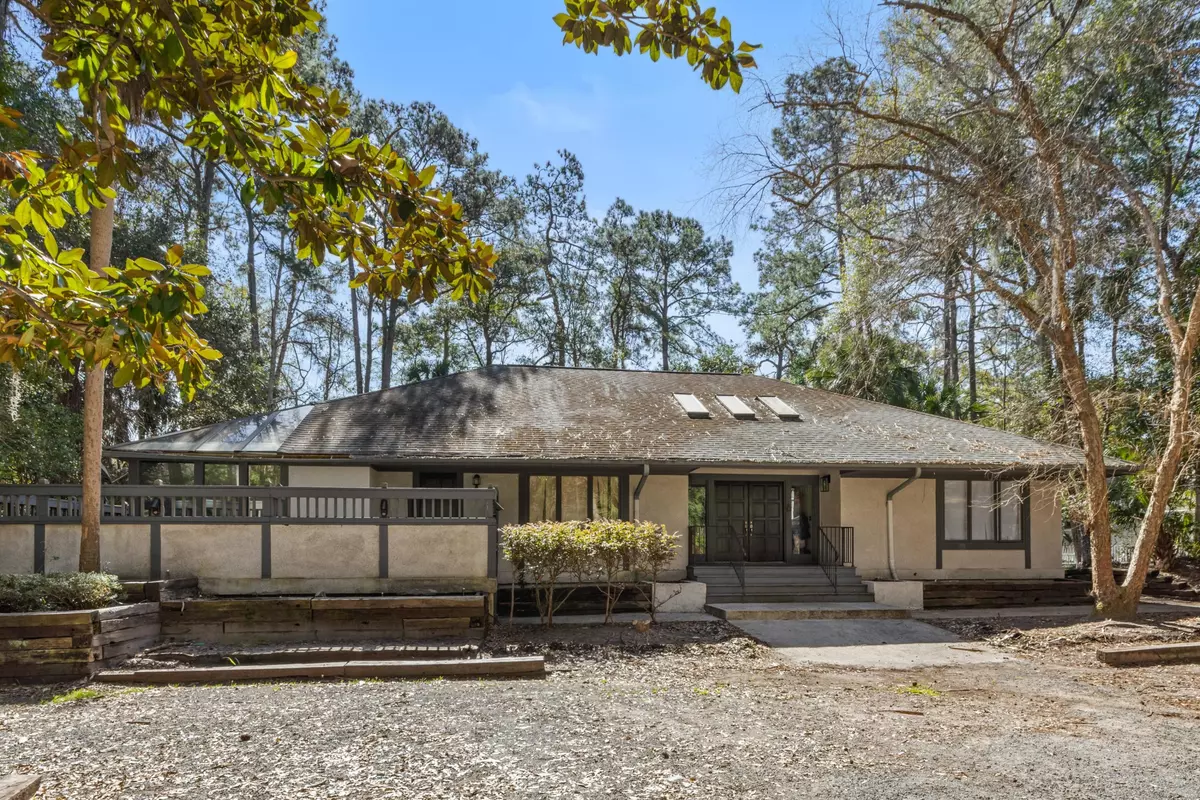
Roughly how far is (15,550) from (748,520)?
12.0m

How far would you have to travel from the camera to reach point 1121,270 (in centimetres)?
1347

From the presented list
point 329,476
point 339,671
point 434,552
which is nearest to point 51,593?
point 339,671

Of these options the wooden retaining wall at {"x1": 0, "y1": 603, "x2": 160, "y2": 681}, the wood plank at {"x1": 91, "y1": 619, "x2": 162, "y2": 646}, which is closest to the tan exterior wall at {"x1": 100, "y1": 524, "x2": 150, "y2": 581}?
the wood plank at {"x1": 91, "y1": 619, "x2": 162, "y2": 646}

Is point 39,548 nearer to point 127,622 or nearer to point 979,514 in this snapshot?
point 127,622

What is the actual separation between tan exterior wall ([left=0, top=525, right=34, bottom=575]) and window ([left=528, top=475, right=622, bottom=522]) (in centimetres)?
747

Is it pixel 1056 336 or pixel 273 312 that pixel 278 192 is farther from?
pixel 273 312

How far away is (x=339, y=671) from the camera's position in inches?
292

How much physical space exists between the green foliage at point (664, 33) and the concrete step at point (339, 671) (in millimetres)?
6261

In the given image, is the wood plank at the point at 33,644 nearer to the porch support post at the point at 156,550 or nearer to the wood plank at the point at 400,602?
the porch support post at the point at 156,550

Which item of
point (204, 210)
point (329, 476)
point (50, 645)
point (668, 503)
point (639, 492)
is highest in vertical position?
point (204, 210)

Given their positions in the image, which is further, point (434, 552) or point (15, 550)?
point (434, 552)

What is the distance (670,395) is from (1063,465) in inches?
306

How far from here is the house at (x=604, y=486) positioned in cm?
1027

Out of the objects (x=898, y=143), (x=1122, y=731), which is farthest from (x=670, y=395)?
(x=1122, y=731)
